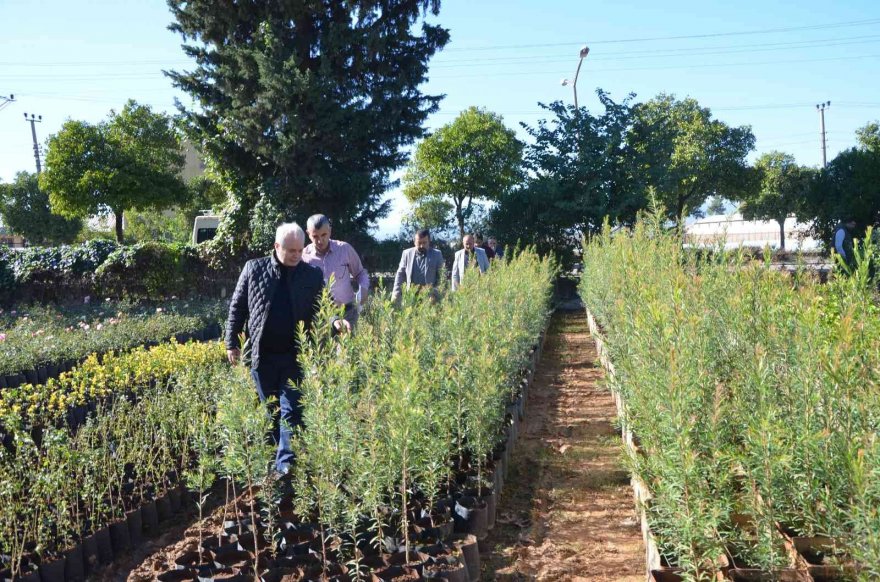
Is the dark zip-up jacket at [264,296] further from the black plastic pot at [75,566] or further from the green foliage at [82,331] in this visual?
the green foliage at [82,331]

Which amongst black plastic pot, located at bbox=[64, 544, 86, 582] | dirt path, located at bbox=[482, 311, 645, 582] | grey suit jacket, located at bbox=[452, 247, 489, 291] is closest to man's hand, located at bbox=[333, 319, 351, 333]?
dirt path, located at bbox=[482, 311, 645, 582]

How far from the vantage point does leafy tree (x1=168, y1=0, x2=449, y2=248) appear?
50.4 ft

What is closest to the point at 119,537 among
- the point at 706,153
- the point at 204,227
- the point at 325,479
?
the point at 325,479

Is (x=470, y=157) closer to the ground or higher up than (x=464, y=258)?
higher up

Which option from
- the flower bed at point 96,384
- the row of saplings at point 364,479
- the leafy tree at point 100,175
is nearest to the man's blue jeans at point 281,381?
the row of saplings at point 364,479

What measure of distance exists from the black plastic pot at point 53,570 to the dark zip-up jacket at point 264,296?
1.51 meters

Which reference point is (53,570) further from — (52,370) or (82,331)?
(82,331)

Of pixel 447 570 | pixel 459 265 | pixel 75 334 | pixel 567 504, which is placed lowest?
pixel 567 504

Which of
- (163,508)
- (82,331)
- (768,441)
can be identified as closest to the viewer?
(768,441)

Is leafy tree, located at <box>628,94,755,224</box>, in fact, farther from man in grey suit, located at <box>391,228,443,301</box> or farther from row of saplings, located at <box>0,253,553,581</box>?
row of saplings, located at <box>0,253,553,581</box>

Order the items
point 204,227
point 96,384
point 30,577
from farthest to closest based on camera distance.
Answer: point 204,227 < point 96,384 < point 30,577

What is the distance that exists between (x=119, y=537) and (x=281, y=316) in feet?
5.11

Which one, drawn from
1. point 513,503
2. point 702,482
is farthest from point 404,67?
point 702,482

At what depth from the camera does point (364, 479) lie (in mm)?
2977
